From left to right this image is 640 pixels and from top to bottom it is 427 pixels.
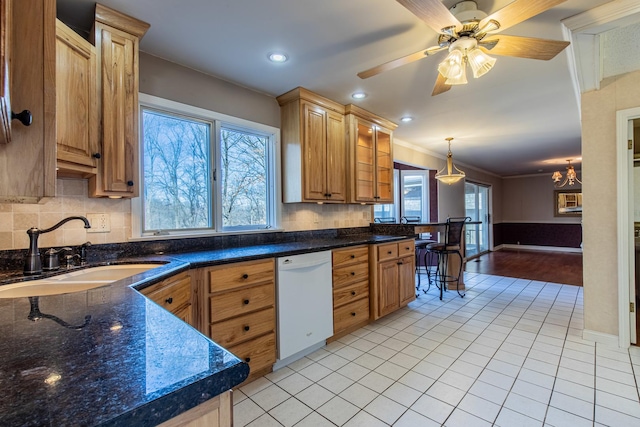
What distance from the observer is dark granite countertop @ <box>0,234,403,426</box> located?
424 millimetres

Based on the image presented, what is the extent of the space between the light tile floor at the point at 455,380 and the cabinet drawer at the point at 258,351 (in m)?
0.12

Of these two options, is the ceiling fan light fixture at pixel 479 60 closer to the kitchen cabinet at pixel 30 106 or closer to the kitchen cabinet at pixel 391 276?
the kitchen cabinet at pixel 391 276

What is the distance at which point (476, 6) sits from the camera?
167 centimetres

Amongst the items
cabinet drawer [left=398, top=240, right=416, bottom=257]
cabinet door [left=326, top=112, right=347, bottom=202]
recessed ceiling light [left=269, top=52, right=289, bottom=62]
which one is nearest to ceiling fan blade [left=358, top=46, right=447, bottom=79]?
recessed ceiling light [left=269, top=52, right=289, bottom=62]

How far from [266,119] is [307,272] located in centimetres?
161

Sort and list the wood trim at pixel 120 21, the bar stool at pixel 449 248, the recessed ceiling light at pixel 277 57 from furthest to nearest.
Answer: the bar stool at pixel 449 248, the recessed ceiling light at pixel 277 57, the wood trim at pixel 120 21

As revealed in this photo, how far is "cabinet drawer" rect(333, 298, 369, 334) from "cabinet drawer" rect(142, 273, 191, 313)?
4.63 ft

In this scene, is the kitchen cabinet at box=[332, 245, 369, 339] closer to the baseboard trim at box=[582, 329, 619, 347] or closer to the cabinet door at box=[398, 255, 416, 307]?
the cabinet door at box=[398, 255, 416, 307]

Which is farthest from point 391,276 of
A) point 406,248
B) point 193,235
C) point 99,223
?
point 99,223

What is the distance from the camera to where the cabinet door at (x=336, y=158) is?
10.4ft

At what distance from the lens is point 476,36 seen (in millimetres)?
1649

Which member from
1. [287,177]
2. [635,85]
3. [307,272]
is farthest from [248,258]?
[635,85]

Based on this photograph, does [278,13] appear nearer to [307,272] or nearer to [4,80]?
[4,80]

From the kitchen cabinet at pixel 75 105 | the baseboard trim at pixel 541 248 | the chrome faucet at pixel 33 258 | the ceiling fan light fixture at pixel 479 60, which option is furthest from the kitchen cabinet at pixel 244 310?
the baseboard trim at pixel 541 248
